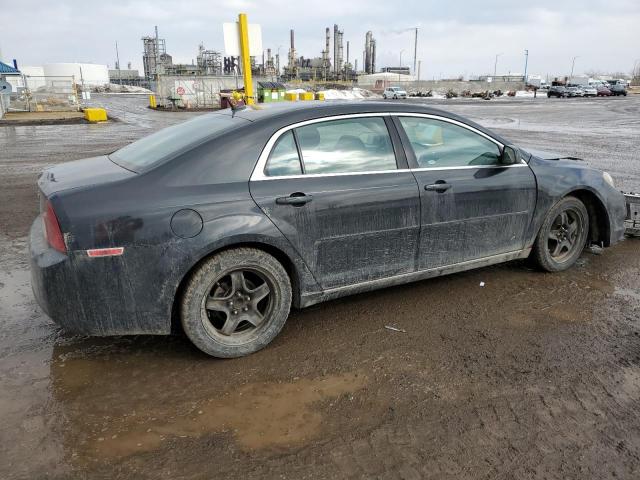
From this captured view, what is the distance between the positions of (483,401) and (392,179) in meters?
1.64

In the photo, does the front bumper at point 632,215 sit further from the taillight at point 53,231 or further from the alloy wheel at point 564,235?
the taillight at point 53,231

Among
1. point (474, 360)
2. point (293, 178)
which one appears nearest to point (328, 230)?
point (293, 178)

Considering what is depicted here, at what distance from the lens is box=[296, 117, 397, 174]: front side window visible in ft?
11.5

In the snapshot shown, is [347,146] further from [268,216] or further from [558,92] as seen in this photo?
[558,92]

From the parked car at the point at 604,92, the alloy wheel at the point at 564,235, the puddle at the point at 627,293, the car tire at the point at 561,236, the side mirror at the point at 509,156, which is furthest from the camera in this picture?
the parked car at the point at 604,92

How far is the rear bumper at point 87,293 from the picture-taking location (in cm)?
291

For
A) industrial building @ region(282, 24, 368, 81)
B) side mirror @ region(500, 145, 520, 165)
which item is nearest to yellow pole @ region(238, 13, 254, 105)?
side mirror @ region(500, 145, 520, 165)

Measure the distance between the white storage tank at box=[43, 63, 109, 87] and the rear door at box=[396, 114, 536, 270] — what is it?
10635 centimetres

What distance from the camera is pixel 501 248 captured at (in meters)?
4.33

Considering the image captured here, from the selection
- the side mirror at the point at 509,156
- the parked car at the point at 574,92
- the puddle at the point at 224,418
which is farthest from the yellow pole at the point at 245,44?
the parked car at the point at 574,92

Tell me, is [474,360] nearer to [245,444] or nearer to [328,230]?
[328,230]

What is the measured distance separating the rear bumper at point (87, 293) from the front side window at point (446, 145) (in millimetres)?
2236

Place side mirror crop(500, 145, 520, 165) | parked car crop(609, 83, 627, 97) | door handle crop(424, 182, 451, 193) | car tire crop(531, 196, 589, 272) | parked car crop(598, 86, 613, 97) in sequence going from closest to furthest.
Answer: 1. door handle crop(424, 182, 451, 193)
2. side mirror crop(500, 145, 520, 165)
3. car tire crop(531, 196, 589, 272)
4. parked car crop(609, 83, 627, 97)
5. parked car crop(598, 86, 613, 97)

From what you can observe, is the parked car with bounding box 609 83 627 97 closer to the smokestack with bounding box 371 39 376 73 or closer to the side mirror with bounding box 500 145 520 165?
the side mirror with bounding box 500 145 520 165
